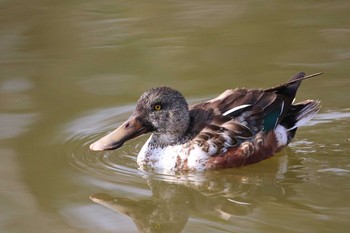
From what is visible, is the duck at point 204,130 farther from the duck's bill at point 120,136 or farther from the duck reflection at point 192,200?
the duck reflection at point 192,200

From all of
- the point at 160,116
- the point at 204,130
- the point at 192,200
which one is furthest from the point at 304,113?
the point at 192,200

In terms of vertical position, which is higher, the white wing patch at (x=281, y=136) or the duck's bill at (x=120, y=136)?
the duck's bill at (x=120, y=136)

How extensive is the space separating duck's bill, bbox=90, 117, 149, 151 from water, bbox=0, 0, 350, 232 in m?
0.23

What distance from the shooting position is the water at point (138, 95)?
7.73 meters

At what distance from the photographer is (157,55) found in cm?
1213

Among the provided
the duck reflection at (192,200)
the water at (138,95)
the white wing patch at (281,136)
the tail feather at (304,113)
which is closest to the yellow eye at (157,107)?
the water at (138,95)

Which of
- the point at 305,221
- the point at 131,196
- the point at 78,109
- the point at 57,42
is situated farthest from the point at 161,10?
the point at 305,221

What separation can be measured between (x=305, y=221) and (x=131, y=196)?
5.56ft

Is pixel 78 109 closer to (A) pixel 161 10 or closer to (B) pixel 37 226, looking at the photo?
(B) pixel 37 226

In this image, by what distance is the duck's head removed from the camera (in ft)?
29.3

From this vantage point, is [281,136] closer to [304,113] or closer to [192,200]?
[304,113]

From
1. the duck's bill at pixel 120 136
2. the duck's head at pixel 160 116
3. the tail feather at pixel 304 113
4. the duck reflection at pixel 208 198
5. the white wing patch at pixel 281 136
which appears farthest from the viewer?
the tail feather at pixel 304 113

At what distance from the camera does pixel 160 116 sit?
9.00 metres

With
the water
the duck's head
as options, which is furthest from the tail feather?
the duck's head
